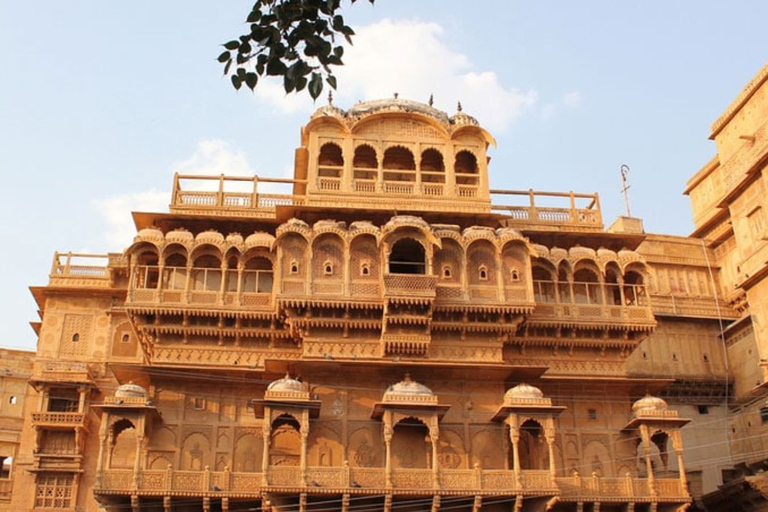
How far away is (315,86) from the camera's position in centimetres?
744

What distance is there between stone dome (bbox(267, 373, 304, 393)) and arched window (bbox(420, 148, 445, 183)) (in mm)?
7956

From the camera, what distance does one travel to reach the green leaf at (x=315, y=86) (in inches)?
290

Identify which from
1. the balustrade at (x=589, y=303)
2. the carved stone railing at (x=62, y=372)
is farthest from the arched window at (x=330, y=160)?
the carved stone railing at (x=62, y=372)

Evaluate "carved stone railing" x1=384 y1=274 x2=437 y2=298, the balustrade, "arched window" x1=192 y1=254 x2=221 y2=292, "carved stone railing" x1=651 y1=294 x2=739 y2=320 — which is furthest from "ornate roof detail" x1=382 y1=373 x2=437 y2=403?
"carved stone railing" x1=651 y1=294 x2=739 y2=320

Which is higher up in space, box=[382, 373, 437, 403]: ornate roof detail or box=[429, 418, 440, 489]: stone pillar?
box=[382, 373, 437, 403]: ornate roof detail

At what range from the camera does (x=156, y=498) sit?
64.7 ft

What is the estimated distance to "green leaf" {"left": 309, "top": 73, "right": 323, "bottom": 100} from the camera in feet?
24.2

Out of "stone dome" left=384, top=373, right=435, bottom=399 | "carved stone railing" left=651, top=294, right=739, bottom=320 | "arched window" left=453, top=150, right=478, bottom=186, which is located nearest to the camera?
"stone dome" left=384, top=373, right=435, bottom=399

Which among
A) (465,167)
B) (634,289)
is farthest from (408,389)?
(465,167)

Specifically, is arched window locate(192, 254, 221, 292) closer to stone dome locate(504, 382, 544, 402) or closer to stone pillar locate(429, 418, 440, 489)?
stone pillar locate(429, 418, 440, 489)

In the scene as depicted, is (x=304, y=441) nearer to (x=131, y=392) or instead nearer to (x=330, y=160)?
(x=131, y=392)

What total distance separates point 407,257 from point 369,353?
11.1 ft

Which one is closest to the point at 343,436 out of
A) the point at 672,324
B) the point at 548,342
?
the point at 548,342

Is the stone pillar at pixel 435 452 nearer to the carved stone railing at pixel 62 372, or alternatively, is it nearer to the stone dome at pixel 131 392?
the stone dome at pixel 131 392
